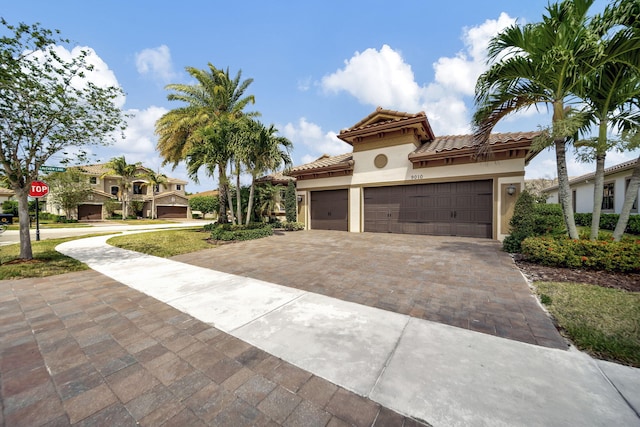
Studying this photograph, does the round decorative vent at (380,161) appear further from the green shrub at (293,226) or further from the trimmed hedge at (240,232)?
the trimmed hedge at (240,232)

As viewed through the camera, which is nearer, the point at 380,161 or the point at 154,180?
the point at 380,161

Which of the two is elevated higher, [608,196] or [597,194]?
[608,196]

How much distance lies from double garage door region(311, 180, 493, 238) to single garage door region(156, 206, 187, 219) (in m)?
34.6

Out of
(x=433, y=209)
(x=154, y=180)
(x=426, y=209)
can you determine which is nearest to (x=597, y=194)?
(x=433, y=209)

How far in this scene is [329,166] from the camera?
15.4 meters

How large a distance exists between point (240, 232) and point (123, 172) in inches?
1237

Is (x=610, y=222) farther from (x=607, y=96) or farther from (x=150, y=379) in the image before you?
(x=150, y=379)

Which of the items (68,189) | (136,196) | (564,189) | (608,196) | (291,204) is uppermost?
(68,189)

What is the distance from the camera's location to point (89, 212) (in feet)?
105

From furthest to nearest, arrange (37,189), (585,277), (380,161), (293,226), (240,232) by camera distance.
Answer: (293,226), (380,161), (240,232), (37,189), (585,277)

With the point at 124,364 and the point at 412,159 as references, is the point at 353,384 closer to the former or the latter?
the point at 124,364

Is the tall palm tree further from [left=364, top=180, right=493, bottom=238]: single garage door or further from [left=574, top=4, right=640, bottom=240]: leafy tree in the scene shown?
[left=574, top=4, right=640, bottom=240]: leafy tree

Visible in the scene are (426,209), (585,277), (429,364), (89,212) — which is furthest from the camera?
(89,212)

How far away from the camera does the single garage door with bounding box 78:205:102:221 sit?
103ft
